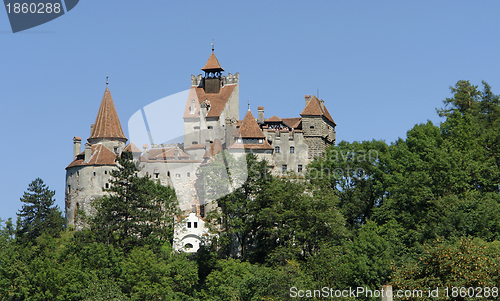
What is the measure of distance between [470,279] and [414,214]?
20.9m

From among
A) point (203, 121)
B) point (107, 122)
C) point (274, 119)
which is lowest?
point (274, 119)

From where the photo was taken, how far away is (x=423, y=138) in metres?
56.2

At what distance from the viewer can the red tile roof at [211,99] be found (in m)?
78.0

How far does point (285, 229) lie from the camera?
167ft

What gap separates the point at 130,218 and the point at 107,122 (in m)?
21.1

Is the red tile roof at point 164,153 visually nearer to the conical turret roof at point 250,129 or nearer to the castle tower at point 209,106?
the castle tower at point 209,106

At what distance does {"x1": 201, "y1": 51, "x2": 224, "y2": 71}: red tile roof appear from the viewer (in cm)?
8231

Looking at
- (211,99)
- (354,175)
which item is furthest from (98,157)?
(354,175)

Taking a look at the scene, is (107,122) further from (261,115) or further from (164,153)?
(261,115)

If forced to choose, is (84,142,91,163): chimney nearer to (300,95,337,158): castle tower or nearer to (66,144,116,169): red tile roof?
(66,144,116,169): red tile roof

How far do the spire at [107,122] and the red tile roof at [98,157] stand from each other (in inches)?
64.5

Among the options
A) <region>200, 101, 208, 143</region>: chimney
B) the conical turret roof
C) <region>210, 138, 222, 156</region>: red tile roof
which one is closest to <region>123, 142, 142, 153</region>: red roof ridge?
<region>200, 101, 208, 143</region>: chimney

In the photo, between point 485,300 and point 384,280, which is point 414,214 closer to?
point 384,280

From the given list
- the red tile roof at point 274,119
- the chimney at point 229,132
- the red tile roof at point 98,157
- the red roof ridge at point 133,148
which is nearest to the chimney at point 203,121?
the chimney at point 229,132
